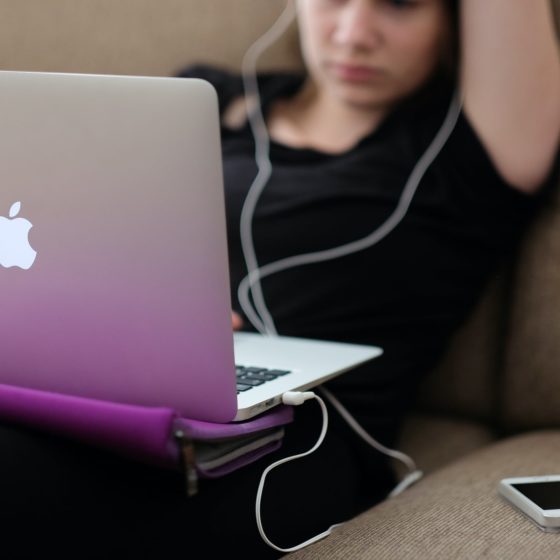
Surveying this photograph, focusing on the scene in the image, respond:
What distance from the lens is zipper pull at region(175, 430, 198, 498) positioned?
54 centimetres

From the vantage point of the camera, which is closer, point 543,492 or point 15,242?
point 15,242

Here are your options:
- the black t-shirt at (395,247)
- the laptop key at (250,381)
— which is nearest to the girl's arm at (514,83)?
the black t-shirt at (395,247)

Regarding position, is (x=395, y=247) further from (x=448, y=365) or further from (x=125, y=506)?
(x=125, y=506)

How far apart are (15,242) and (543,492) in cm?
50

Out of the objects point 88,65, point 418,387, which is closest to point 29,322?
point 418,387

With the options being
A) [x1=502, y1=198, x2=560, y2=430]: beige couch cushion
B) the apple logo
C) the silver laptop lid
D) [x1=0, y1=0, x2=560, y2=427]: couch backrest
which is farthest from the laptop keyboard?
[x1=0, y1=0, x2=560, y2=427]: couch backrest

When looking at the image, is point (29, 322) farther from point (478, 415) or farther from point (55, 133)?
point (478, 415)

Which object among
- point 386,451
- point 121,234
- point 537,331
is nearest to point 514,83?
point 537,331

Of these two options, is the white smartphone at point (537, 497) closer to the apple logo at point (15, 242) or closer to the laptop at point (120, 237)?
the laptop at point (120, 237)

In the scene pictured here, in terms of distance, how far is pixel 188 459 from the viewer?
56 cm

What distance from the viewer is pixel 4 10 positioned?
125 cm

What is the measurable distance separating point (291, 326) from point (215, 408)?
42cm

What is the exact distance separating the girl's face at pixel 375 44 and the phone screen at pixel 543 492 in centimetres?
59

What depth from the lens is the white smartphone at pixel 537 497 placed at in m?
0.66
